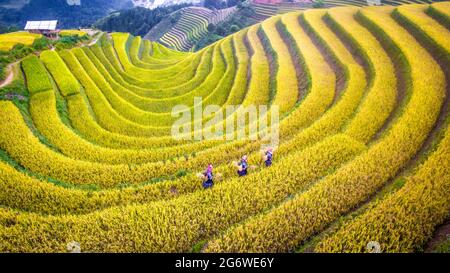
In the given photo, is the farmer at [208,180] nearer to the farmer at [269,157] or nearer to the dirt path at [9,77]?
the farmer at [269,157]

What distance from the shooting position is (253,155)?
10.9 m

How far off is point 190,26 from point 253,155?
69.9 m

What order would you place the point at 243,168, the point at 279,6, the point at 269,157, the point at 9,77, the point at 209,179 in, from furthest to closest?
the point at 279,6 < the point at 9,77 < the point at 269,157 < the point at 243,168 < the point at 209,179

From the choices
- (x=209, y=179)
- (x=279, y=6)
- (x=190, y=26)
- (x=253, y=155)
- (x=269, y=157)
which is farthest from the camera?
(x=190, y=26)

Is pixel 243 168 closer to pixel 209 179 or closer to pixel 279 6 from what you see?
pixel 209 179

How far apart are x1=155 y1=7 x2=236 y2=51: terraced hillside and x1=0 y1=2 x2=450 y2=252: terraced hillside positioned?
46.6 meters

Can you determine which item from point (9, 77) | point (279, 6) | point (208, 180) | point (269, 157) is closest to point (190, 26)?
point (279, 6)

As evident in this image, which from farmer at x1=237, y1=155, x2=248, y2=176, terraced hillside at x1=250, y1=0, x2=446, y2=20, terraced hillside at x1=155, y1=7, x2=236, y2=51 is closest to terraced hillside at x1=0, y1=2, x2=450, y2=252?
farmer at x1=237, y1=155, x2=248, y2=176

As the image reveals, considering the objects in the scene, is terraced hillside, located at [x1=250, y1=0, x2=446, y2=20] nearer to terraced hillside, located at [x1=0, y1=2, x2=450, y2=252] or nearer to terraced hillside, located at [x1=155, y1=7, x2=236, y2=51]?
terraced hillside, located at [x1=155, y1=7, x2=236, y2=51]

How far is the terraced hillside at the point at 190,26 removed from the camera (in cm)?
6656

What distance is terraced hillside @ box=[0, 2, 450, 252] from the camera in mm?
7266

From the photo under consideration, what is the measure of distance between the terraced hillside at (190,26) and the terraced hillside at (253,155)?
4663 cm
